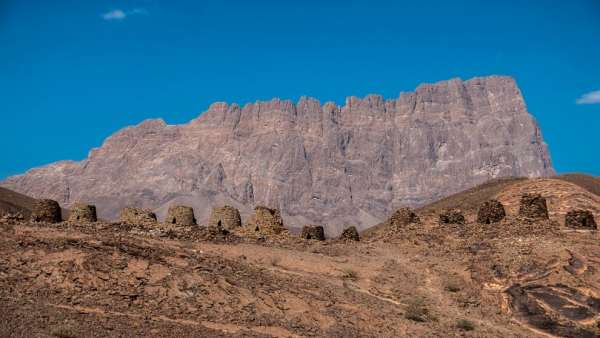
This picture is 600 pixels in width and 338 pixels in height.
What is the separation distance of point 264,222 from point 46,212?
8.91 metres

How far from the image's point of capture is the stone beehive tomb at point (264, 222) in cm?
3344

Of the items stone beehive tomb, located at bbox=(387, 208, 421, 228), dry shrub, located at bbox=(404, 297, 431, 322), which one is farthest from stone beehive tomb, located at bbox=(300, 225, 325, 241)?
dry shrub, located at bbox=(404, 297, 431, 322)

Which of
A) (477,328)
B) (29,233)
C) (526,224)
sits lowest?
(477,328)

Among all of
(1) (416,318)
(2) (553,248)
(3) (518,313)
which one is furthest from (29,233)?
(2) (553,248)

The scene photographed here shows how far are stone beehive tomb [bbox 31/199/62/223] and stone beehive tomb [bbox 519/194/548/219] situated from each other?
19.5 m

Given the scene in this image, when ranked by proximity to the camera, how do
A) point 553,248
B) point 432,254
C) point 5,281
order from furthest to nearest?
point 432,254
point 553,248
point 5,281

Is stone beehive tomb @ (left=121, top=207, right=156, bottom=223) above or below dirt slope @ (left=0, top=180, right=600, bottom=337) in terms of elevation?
above

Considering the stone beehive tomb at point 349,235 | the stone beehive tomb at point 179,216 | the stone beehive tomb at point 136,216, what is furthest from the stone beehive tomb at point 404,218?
the stone beehive tomb at point 136,216

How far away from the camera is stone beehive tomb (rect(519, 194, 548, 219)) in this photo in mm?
33500

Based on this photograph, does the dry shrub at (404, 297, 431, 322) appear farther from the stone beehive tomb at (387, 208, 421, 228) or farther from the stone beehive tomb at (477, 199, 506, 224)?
the stone beehive tomb at (387, 208, 421, 228)

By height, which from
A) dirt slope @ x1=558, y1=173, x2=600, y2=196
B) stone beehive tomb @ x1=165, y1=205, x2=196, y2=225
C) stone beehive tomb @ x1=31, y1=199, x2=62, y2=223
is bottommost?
stone beehive tomb @ x1=31, y1=199, x2=62, y2=223

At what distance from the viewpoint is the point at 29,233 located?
2353 cm

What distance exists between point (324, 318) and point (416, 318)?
10.7 ft

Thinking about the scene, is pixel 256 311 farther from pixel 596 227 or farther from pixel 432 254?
pixel 596 227
